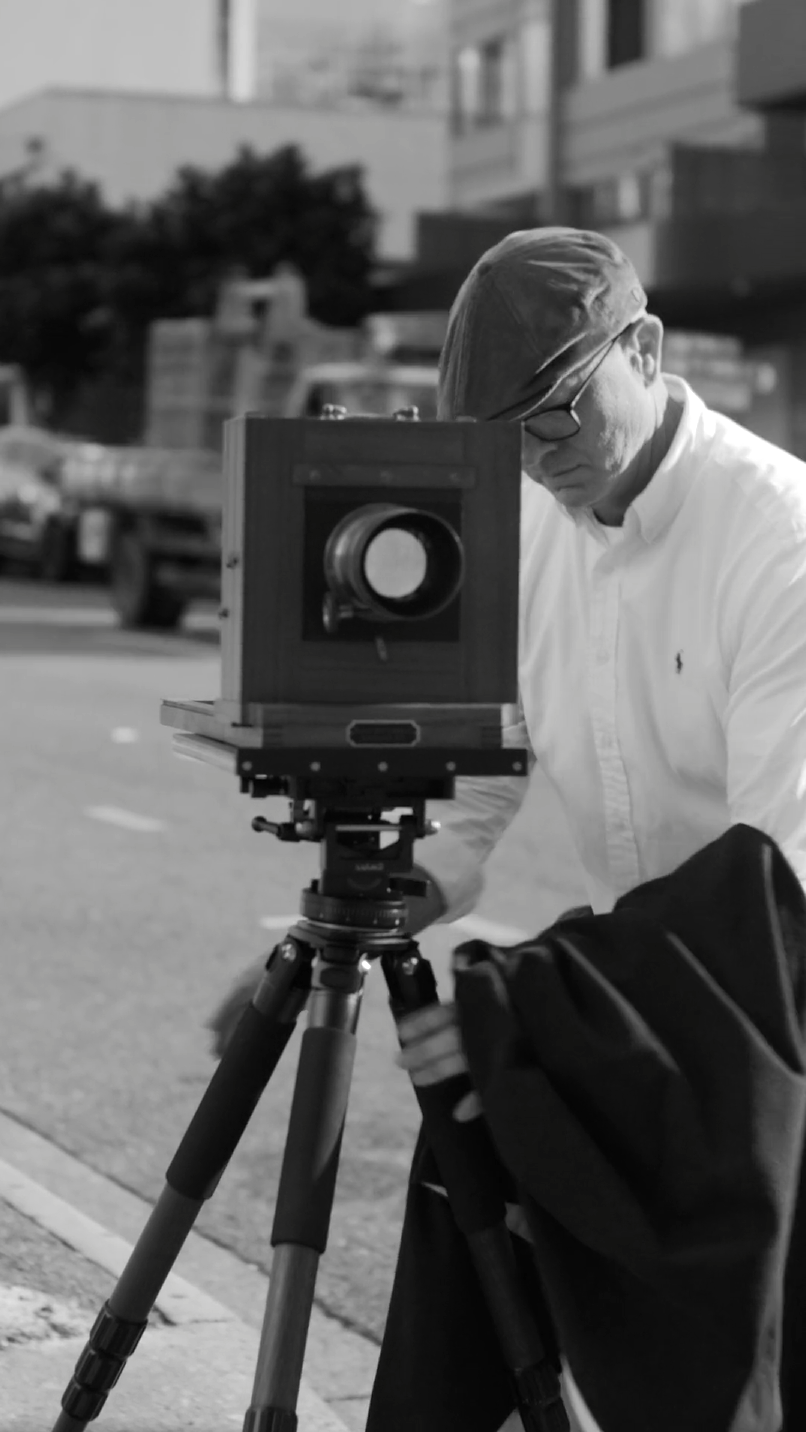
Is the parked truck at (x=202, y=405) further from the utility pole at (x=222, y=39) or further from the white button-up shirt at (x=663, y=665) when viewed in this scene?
the utility pole at (x=222, y=39)

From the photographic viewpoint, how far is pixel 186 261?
42.5 metres

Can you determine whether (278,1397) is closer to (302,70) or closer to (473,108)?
(473,108)

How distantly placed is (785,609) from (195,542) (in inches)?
773

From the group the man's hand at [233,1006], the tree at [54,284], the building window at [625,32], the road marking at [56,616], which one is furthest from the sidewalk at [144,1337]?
the building window at [625,32]

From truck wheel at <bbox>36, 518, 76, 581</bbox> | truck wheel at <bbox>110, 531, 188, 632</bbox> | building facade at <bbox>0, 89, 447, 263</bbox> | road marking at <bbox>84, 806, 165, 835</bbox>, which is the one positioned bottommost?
truck wheel at <bbox>36, 518, 76, 581</bbox>

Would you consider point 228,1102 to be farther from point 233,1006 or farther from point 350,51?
point 350,51

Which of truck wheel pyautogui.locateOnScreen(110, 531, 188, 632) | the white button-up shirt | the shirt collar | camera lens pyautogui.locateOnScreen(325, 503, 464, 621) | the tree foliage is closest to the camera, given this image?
camera lens pyautogui.locateOnScreen(325, 503, 464, 621)

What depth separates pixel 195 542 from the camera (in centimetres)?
2239

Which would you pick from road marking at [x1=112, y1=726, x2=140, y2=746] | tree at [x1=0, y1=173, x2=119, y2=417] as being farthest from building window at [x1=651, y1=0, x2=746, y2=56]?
road marking at [x1=112, y1=726, x2=140, y2=746]

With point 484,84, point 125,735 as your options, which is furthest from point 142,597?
point 484,84

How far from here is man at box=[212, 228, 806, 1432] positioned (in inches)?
111

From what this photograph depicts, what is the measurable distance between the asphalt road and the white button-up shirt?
5.66 feet

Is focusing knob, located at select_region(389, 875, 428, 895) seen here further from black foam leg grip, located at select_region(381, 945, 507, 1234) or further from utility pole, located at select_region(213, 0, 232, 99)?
utility pole, located at select_region(213, 0, 232, 99)

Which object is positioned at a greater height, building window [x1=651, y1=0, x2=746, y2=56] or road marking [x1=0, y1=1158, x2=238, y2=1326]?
building window [x1=651, y1=0, x2=746, y2=56]
